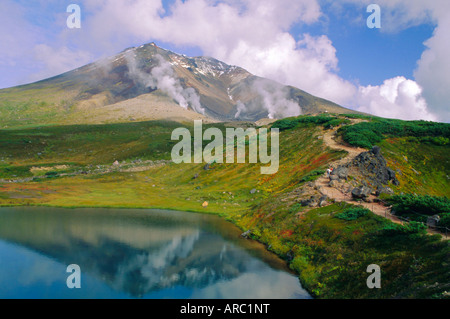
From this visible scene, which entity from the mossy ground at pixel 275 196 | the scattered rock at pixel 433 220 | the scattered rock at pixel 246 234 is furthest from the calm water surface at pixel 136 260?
the scattered rock at pixel 433 220

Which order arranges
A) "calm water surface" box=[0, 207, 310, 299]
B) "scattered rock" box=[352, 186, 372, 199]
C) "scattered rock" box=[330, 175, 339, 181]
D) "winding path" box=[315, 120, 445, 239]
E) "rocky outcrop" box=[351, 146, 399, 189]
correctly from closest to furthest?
"calm water surface" box=[0, 207, 310, 299]
"winding path" box=[315, 120, 445, 239]
"scattered rock" box=[352, 186, 372, 199]
"rocky outcrop" box=[351, 146, 399, 189]
"scattered rock" box=[330, 175, 339, 181]

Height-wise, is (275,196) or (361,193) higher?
(275,196)

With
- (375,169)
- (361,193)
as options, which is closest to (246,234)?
(361,193)

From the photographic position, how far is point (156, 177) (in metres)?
121

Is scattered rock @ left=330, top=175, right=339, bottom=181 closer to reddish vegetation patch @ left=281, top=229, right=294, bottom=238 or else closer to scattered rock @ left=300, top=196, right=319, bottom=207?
scattered rock @ left=300, top=196, right=319, bottom=207

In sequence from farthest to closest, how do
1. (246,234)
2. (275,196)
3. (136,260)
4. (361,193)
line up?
(275,196), (246,234), (361,193), (136,260)

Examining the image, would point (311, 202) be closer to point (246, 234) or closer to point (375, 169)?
point (246, 234)

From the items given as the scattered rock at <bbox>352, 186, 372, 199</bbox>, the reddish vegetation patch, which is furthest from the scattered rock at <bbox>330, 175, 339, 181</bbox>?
the reddish vegetation patch

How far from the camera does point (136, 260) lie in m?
39.3

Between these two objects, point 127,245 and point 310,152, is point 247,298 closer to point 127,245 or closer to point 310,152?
point 127,245

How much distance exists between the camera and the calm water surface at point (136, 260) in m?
31.0

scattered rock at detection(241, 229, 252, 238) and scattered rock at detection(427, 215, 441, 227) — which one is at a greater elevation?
scattered rock at detection(427, 215, 441, 227)

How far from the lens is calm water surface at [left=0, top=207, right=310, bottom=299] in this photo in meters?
31.0
